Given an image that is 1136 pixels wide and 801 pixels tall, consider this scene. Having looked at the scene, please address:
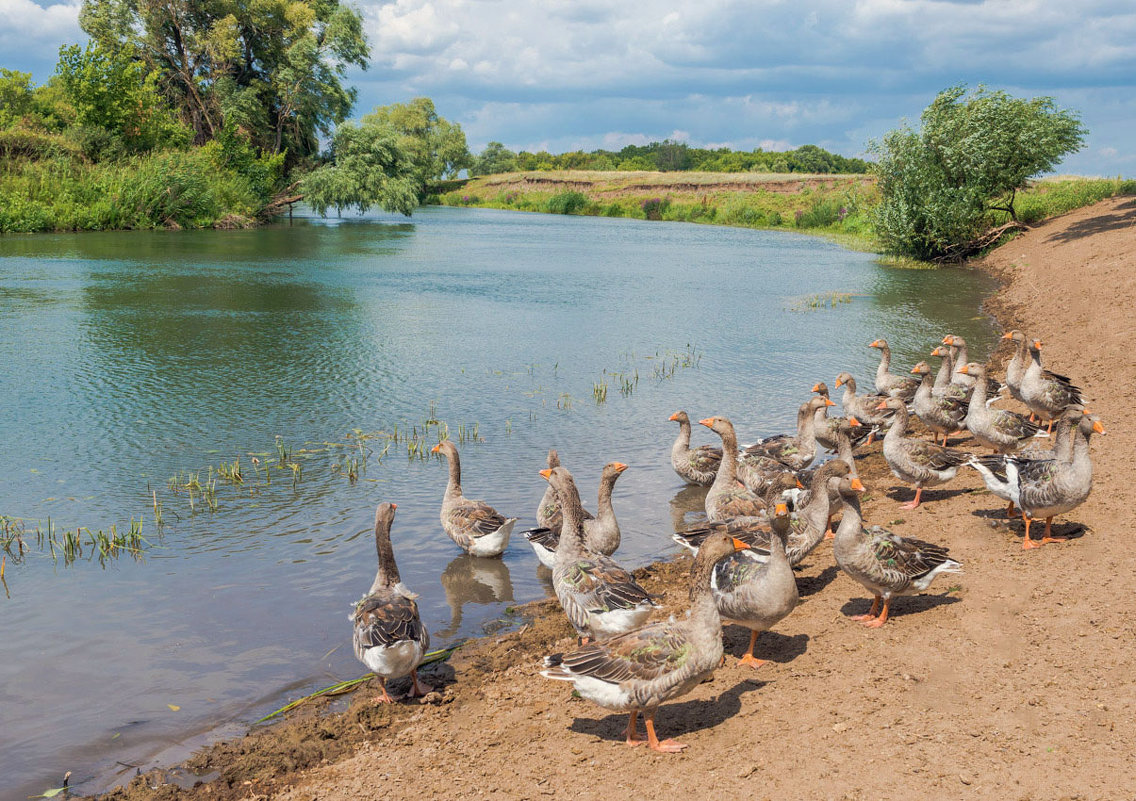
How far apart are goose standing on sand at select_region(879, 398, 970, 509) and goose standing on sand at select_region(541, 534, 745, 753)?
6.79 metres

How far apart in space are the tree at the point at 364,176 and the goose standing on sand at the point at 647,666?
79215 mm

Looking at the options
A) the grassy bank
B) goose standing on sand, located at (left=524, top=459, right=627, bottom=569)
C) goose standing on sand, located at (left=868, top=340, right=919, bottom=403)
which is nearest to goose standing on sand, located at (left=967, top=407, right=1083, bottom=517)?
goose standing on sand, located at (left=524, top=459, right=627, bottom=569)

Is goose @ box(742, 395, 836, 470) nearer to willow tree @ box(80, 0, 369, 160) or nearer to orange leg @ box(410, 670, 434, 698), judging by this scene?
orange leg @ box(410, 670, 434, 698)

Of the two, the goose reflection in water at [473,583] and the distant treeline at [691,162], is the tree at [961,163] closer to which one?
the goose reflection in water at [473,583]

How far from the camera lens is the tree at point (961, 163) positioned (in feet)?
159

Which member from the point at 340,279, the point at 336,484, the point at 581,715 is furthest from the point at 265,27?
the point at 581,715

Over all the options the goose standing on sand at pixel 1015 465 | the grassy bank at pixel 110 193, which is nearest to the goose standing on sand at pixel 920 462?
the goose standing on sand at pixel 1015 465

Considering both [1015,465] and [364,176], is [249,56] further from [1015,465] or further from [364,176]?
[1015,465]

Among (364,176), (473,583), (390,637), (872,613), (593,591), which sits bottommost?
(473,583)

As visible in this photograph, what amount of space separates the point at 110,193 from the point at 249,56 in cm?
3192

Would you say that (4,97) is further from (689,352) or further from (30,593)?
(30,593)

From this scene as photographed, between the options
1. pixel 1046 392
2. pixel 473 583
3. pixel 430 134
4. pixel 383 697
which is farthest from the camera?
pixel 430 134

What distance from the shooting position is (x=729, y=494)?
12.2m

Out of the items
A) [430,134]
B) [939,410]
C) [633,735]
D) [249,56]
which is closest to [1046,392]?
[939,410]
